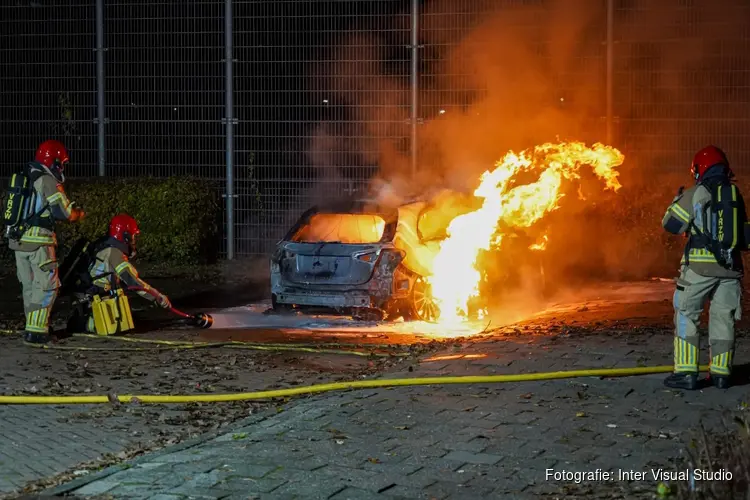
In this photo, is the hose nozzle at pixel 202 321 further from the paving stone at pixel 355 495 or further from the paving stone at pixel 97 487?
the paving stone at pixel 355 495

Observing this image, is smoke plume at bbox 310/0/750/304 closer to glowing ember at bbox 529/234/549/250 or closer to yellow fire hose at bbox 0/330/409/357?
glowing ember at bbox 529/234/549/250

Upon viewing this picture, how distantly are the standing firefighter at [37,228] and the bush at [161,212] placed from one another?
7.04m

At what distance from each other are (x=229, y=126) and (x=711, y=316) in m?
11.5

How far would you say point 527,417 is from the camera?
761 centimetres

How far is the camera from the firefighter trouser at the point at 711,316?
8.27 metres

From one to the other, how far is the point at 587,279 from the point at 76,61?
9399mm

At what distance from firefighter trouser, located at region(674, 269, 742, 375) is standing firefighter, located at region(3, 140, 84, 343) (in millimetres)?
5861

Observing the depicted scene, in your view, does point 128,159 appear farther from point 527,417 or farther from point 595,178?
point 527,417

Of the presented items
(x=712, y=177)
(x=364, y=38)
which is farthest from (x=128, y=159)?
(x=712, y=177)

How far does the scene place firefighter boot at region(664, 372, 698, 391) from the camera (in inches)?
327

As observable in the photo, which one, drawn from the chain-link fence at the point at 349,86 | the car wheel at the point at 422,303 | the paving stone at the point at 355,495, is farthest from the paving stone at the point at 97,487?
the chain-link fence at the point at 349,86

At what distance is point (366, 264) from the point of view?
1230cm

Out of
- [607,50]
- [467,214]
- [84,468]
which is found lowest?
[84,468]

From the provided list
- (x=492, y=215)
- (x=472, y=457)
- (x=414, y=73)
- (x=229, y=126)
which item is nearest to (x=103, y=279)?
(x=492, y=215)
